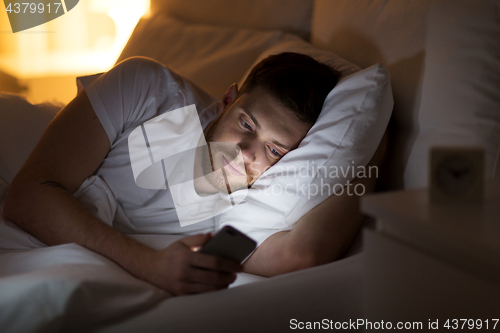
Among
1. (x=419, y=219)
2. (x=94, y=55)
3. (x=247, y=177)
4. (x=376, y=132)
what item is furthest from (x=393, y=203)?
(x=94, y=55)

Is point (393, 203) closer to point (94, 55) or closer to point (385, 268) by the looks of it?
point (385, 268)

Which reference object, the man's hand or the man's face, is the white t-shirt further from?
the man's hand

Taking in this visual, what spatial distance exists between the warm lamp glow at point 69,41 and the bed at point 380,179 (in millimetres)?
871

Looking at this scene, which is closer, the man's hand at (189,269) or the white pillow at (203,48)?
the man's hand at (189,269)

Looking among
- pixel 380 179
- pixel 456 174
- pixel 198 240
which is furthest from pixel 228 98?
pixel 456 174

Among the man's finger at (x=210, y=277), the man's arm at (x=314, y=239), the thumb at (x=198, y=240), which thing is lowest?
the man's arm at (x=314, y=239)

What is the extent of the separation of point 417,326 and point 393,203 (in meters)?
0.14

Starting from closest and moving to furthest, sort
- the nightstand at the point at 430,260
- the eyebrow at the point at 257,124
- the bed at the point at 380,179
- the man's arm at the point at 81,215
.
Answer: the nightstand at the point at 430,260, the bed at the point at 380,179, the man's arm at the point at 81,215, the eyebrow at the point at 257,124

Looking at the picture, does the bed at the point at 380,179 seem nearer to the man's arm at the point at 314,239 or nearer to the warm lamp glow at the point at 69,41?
the man's arm at the point at 314,239

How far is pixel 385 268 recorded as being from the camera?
0.43 meters

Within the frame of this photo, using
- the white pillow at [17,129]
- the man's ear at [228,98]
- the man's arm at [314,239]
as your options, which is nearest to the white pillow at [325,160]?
the man's arm at [314,239]

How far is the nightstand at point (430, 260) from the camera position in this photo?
13.9 inches

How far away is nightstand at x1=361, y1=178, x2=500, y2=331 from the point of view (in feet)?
1.15

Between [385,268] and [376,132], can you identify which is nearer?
[385,268]
